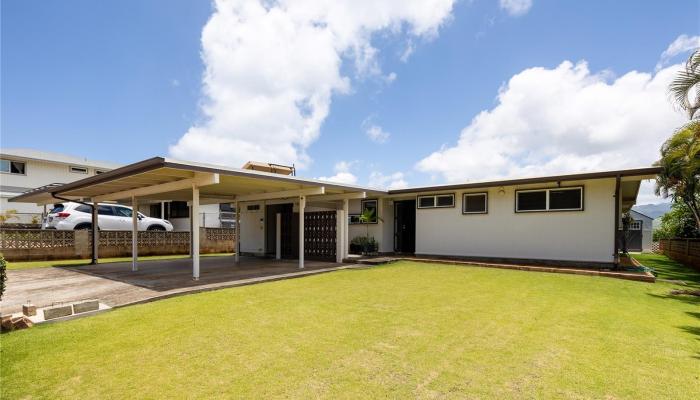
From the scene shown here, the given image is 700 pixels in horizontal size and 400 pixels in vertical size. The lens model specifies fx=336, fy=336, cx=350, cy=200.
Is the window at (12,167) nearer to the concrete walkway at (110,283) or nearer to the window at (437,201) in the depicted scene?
the concrete walkway at (110,283)

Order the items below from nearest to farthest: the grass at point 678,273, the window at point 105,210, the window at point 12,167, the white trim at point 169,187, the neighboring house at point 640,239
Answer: the white trim at point 169,187
the grass at point 678,273
the window at point 105,210
the window at point 12,167
the neighboring house at point 640,239

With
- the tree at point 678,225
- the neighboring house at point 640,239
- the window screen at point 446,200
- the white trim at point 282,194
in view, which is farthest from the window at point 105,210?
the neighboring house at point 640,239

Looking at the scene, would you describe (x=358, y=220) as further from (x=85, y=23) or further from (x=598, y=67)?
(x=85, y=23)

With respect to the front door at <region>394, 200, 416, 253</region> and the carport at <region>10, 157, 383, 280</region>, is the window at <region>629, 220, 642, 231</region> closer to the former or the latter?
the front door at <region>394, 200, 416, 253</region>

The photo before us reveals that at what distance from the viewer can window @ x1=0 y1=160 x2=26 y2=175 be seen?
2025 centimetres

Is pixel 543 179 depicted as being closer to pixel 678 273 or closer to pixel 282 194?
pixel 678 273

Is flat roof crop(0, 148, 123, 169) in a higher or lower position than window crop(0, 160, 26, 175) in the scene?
Result: higher

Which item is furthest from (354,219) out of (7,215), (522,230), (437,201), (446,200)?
(7,215)

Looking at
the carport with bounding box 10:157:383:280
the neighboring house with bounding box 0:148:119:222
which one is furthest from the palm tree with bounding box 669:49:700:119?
the neighboring house with bounding box 0:148:119:222

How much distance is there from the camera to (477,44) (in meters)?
11.7

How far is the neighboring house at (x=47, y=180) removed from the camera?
20047 mm

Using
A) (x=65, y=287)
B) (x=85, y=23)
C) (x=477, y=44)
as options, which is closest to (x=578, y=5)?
(x=477, y=44)

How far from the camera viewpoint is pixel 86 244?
13289 millimetres

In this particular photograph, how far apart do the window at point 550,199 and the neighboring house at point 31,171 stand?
25.2 meters
